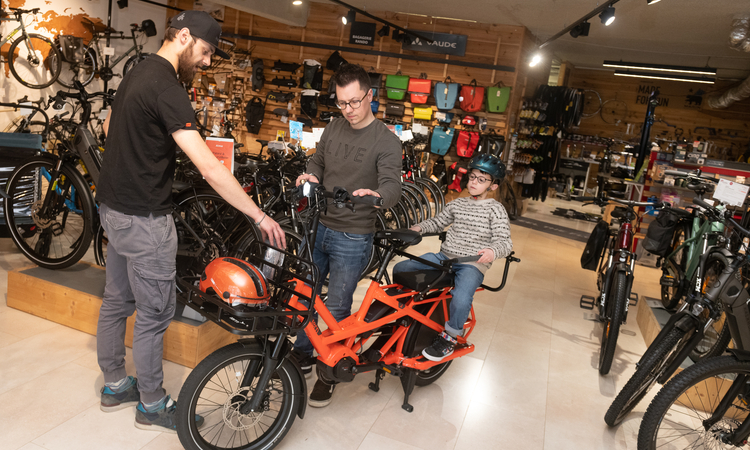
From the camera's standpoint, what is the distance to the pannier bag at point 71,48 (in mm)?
7715

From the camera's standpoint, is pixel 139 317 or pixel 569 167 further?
pixel 569 167

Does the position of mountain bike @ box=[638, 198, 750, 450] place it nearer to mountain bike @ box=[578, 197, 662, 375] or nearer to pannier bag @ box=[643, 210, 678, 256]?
mountain bike @ box=[578, 197, 662, 375]

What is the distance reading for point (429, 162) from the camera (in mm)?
9164

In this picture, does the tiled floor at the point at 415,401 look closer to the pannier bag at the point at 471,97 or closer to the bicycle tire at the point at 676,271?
the bicycle tire at the point at 676,271

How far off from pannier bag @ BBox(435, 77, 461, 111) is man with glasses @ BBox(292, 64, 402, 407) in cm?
619

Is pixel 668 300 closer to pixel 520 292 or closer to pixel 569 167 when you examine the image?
pixel 520 292

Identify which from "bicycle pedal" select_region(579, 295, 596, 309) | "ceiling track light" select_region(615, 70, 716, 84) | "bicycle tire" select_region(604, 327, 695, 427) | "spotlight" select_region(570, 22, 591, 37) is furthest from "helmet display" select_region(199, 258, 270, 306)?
"ceiling track light" select_region(615, 70, 716, 84)

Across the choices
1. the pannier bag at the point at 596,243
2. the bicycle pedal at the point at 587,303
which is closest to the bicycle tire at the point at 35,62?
the pannier bag at the point at 596,243

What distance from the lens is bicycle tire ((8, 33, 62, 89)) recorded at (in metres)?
7.23

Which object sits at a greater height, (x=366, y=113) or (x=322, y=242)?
(x=366, y=113)

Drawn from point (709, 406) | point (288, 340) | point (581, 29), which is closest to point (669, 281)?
point (709, 406)

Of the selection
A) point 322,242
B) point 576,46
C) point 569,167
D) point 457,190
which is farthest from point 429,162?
point 322,242

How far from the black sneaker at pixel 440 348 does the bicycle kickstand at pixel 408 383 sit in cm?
14

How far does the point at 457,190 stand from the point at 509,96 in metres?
1.73
